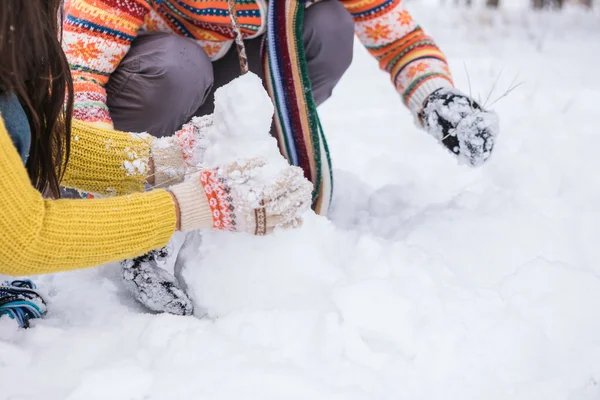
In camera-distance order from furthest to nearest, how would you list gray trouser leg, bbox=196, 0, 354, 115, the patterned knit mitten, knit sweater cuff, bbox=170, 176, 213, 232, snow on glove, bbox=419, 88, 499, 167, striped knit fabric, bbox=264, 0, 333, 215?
gray trouser leg, bbox=196, 0, 354, 115, striped knit fabric, bbox=264, 0, 333, 215, snow on glove, bbox=419, 88, 499, 167, the patterned knit mitten, knit sweater cuff, bbox=170, 176, 213, 232

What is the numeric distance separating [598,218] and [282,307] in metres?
0.87

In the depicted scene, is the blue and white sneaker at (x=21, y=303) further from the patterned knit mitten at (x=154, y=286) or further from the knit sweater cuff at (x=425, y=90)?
the knit sweater cuff at (x=425, y=90)

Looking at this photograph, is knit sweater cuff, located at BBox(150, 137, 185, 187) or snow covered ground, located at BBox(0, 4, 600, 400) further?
knit sweater cuff, located at BBox(150, 137, 185, 187)

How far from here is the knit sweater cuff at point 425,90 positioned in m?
1.49

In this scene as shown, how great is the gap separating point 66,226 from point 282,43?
2.66 ft

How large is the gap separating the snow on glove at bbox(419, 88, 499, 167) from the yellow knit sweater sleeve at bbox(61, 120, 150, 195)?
0.68m

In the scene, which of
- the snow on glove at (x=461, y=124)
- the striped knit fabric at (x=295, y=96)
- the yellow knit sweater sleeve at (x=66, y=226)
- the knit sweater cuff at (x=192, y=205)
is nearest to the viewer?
the yellow knit sweater sleeve at (x=66, y=226)

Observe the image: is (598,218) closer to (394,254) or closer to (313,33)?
(394,254)

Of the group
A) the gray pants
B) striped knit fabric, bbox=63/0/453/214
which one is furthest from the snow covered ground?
the gray pants

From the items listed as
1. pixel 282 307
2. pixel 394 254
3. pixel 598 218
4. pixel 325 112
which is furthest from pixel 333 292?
pixel 325 112

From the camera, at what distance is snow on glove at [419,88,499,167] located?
1346 millimetres

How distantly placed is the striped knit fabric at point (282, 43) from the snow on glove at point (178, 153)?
16 centimetres

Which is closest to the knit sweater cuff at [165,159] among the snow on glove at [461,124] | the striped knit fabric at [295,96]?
the striped knit fabric at [295,96]

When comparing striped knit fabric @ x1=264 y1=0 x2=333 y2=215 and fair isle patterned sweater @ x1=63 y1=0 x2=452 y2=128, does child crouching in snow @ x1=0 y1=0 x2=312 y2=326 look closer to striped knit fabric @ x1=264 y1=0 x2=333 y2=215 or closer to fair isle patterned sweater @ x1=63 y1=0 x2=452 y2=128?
fair isle patterned sweater @ x1=63 y1=0 x2=452 y2=128
